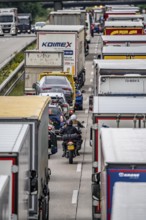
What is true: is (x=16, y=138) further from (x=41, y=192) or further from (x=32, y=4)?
(x=32, y=4)

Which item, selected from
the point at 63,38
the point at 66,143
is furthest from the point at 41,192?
the point at 63,38

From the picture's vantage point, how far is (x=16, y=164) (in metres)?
12.8

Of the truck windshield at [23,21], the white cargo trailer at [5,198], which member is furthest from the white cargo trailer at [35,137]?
the truck windshield at [23,21]

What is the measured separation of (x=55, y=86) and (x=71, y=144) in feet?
37.2

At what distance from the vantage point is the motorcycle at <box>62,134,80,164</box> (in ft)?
87.5

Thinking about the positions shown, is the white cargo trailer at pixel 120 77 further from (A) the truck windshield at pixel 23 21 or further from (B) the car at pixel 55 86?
(A) the truck windshield at pixel 23 21

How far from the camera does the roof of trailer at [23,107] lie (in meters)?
16.0

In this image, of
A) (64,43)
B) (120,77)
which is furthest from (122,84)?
(64,43)

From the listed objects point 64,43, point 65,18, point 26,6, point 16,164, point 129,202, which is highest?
point 129,202

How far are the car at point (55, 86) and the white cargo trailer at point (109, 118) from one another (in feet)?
55.8

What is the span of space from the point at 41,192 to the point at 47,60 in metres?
25.6

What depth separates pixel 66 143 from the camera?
26.8m

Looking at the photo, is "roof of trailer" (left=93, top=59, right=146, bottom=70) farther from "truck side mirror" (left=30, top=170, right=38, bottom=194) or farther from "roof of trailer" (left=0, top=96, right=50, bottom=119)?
"truck side mirror" (left=30, top=170, right=38, bottom=194)

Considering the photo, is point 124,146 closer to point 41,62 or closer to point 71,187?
point 71,187
